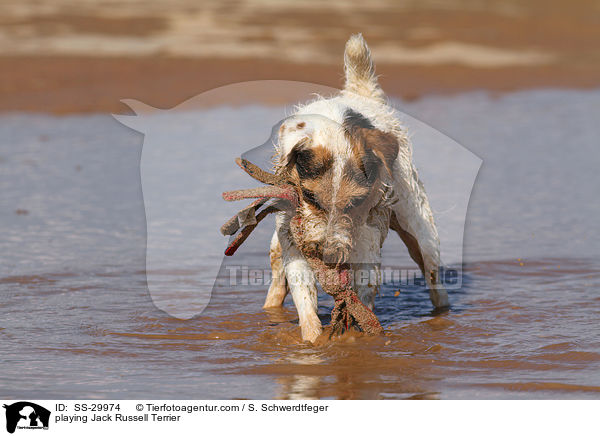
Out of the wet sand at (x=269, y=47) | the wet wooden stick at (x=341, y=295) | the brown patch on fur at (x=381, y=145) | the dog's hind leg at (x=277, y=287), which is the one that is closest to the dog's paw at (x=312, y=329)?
the wet wooden stick at (x=341, y=295)

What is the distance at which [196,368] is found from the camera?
5957mm

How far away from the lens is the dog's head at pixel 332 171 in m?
5.67

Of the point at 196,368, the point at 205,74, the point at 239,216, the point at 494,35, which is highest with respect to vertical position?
the point at 494,35

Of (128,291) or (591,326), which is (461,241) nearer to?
(591,326)

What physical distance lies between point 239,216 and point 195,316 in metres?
1.57

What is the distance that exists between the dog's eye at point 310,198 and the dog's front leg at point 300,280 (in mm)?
401

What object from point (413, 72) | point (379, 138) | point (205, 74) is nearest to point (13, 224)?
point (379, 138)

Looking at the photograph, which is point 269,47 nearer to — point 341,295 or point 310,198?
point 341,295

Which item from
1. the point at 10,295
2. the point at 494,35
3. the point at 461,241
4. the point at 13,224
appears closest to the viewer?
the point at 10,295

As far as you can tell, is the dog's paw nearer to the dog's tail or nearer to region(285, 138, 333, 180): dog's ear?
region(285, 138, 333, 180): dog's ear

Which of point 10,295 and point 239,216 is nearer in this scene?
point 239,216

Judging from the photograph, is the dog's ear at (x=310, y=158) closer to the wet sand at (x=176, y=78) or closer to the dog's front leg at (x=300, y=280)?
the dog's front leg at (x=300, y=280)

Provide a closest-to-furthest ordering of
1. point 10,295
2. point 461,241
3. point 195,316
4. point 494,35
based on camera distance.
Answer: point 195,316
point 10,295
point 461,241
point 494,35
